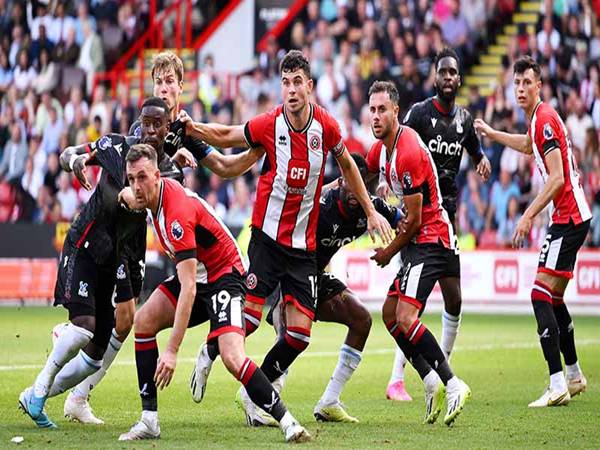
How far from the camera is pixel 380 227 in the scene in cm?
1020

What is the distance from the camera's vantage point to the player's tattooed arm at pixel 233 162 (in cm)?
1048

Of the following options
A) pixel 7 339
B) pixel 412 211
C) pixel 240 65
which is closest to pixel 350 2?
pixel 240 65

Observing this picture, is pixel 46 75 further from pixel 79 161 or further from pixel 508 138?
pixel 79 161

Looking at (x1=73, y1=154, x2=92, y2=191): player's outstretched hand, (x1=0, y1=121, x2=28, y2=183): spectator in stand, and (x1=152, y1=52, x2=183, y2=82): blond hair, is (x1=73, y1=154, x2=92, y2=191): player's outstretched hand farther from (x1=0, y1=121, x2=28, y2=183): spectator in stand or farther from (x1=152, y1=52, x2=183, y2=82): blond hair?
(x1=0, y1=121, x2=28, y2=183): spectator in stand

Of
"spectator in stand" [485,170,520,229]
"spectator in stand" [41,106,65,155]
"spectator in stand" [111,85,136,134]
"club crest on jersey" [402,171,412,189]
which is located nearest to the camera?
"club crest on jersey" [402,171,412,189]

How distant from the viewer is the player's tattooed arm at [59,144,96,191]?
1011 centimetres

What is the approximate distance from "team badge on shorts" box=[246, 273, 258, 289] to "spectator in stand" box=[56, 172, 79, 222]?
16.8 metres

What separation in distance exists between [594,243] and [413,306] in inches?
535

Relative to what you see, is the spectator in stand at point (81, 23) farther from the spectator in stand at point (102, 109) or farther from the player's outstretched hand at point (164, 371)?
the player's outstretched hand at point (164, 371)

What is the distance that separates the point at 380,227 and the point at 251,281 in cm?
105

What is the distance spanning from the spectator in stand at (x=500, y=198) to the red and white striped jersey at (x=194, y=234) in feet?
50.3

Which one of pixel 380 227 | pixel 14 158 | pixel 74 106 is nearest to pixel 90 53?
pixel 74 106

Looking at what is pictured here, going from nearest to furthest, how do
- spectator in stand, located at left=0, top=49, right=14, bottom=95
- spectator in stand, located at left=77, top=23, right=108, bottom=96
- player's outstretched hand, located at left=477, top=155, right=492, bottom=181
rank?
1. player's outstretched hand, located at left=477, top=155, right=492, bottom=181
2. spectator in stand, located at left=0, top=49, right=14, bottom=95
3. spectator in stand, located at left=77, top=23, right=108, bottom=96

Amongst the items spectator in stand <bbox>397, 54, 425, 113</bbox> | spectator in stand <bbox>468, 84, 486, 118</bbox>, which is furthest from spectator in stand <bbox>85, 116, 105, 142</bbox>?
spectator in stand <bbox>468, 84, 486, 118</bbox>
